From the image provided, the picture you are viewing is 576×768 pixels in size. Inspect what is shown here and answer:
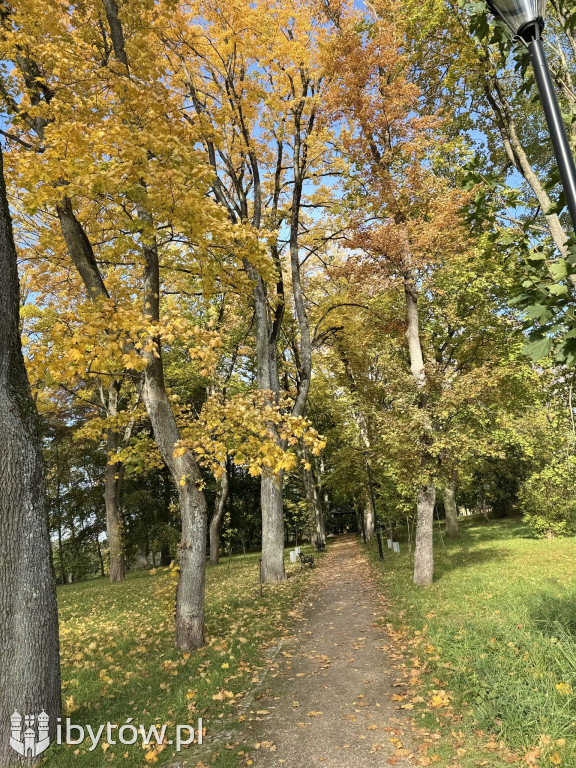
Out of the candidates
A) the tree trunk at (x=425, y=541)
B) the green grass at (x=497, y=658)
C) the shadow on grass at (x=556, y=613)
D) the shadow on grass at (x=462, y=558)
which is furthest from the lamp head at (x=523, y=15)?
the shadow on grass at (x=462, y=558)

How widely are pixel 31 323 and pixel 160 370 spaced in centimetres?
910

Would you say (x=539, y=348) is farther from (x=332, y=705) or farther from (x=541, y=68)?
(x=332, y=705)

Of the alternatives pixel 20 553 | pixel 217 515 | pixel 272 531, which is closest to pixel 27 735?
pixel 20 553

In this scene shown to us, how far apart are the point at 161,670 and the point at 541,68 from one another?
749 cm

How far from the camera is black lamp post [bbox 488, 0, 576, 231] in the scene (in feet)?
7.34

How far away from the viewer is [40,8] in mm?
5930

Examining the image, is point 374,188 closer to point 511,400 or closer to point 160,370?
point 160,370

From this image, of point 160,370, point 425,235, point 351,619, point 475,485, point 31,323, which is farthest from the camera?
point 475,485

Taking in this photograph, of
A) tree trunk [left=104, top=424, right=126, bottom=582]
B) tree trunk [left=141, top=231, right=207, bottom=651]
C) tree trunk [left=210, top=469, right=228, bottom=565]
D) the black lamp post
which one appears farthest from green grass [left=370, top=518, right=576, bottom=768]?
tree trunk [left=104, top=424, right=126, bottom=582]

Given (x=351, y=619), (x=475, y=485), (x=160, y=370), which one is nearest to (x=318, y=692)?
(x=351, y=619)

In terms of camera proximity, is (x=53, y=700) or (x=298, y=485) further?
(x=298, y=485)

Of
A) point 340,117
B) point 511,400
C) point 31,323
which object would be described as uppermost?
point 340,117

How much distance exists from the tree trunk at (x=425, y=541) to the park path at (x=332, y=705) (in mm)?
2569

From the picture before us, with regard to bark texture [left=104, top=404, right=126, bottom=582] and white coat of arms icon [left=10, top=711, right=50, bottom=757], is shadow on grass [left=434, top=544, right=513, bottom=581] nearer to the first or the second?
white coat of arms icon [left=10, top=711, right=50, bottom=757]
